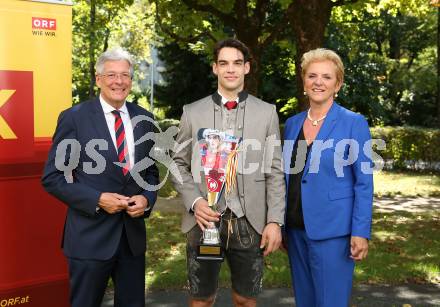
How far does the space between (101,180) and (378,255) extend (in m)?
4.94

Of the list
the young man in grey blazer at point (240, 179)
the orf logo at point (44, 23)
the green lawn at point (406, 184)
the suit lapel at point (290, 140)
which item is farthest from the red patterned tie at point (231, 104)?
the green lawn at point (406, 184)

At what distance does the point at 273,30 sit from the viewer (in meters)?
14.1

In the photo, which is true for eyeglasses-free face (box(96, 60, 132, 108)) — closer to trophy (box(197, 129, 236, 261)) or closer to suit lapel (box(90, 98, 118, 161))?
suit lapel (box(90, 98, 118, 161))

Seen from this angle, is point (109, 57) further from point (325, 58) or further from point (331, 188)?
point (331, 188)

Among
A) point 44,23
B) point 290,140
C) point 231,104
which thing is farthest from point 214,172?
point 44,23

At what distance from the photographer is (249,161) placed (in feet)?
11.6

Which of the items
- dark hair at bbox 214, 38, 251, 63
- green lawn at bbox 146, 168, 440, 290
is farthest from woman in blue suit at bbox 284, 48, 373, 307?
green lawn at bbox 146, 168, 440, 290

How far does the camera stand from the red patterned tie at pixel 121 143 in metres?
3.57

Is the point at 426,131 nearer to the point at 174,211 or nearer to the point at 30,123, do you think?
the point at 174,211

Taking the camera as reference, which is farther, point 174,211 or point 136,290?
point 174,211

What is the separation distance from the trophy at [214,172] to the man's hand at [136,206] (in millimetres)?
453

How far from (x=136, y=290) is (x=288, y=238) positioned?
1185 mm

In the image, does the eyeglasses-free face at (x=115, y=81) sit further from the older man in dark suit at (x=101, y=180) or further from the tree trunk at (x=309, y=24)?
the tree trunk at (x=309, y=24)

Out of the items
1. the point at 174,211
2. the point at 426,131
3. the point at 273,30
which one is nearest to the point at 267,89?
the point at 426,131
